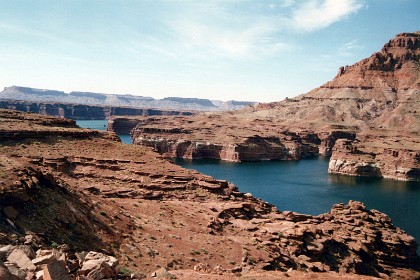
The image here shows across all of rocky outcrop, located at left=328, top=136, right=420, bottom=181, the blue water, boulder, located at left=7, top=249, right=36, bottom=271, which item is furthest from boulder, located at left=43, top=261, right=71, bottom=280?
rocky outcrop, located at left=328, top=136, right=420, bottom=181

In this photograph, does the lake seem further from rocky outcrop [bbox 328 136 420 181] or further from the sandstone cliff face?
the sandstone cliff face

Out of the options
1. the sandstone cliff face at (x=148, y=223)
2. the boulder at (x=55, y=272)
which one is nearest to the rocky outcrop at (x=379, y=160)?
the sandstone cliff face at (x=148, y=223)

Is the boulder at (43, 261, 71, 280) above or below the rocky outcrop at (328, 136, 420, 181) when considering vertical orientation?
above

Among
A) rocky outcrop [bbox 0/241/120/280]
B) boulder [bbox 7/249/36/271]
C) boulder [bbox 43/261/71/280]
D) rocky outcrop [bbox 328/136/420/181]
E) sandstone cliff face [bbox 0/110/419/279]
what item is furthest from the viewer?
rocky outcrop [bbox 328/136/420/181]

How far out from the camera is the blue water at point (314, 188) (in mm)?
82250

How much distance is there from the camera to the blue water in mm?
82250

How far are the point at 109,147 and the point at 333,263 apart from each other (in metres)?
30.8

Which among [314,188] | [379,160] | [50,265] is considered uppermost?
[50,265]

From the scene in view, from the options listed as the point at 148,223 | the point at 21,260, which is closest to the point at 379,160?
the point at 148,223

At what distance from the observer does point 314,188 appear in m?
106

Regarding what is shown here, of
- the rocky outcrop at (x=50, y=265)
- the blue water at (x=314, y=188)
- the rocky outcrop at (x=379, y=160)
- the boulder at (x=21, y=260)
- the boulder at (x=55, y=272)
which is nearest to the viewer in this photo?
the boulder at (x=55, y=272)

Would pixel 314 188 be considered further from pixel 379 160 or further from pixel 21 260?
pixel 21 260

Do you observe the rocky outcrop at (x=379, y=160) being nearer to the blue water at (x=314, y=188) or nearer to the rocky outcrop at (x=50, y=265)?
the blue water at (x=314, y=188)

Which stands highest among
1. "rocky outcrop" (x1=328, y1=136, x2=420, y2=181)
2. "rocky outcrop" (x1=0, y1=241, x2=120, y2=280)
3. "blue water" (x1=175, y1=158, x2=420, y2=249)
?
"rocky outcrop" (x1=0, y1=241, x2=120, y2=280)
